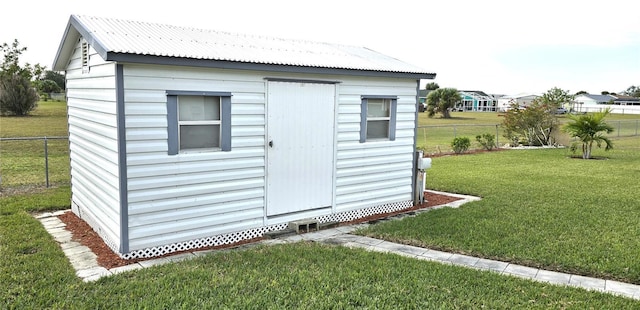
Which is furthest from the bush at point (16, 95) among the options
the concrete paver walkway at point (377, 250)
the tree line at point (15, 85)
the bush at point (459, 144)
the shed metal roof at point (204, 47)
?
the concrete paver walkway at point (377, 250)

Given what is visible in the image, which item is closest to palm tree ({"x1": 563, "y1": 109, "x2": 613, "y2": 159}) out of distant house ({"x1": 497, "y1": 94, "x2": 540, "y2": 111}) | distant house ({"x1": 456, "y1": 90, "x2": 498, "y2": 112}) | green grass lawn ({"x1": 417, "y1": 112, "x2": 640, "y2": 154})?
green grass lawn ({"x1": 417, "y1": 112, "x2": 640, "y2": 154})

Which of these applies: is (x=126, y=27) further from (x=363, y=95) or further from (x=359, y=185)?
(x=359, y=185)

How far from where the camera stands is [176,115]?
5566 mm

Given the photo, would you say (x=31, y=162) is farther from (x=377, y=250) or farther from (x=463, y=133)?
(x=463, y=133)

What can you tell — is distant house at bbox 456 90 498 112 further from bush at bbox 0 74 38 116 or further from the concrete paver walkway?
the concrete paver walkway

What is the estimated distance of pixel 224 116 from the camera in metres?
5.93

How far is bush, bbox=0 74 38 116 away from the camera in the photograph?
3209cm

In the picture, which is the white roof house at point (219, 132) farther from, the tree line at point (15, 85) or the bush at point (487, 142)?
the tree line at point (15, 85)

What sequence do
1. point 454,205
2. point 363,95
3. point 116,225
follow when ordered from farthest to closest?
1. point 454,205
2. point 363,95
3. point 116,225

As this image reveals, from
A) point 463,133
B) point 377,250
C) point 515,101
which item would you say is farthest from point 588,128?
point 463,133

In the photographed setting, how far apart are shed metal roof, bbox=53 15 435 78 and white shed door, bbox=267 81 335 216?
47 centimetres

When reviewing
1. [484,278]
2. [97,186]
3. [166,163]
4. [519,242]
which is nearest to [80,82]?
[97,186]

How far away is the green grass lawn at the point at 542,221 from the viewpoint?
541 cm

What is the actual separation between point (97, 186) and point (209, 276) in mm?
2668
